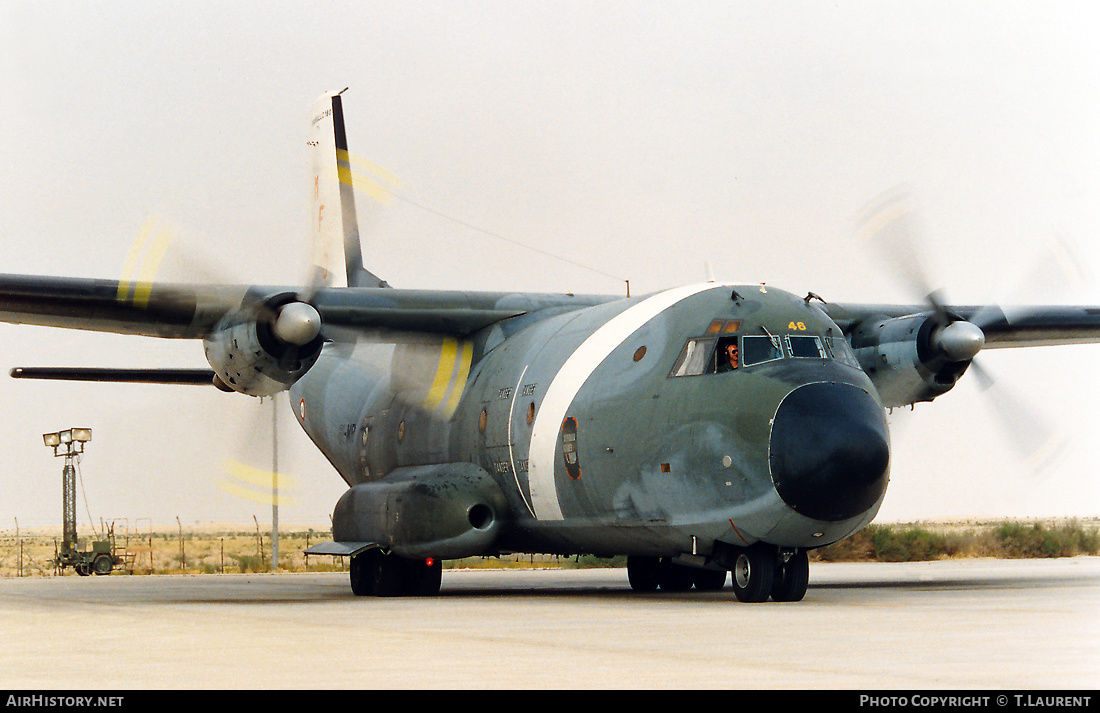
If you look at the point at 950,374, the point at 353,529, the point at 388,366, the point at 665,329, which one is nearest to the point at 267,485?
the point at 353,529

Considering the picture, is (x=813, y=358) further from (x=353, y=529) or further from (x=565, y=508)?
(x=353, y=529)

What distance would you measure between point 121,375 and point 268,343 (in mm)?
7260

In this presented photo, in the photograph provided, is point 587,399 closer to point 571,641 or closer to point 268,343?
point 268,343

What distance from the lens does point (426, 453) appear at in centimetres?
2033

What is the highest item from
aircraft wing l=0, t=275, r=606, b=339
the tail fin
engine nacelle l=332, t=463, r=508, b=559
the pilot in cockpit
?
the tail fin

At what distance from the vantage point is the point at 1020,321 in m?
21.7

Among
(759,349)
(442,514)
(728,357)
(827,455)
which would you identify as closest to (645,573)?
(442,514)

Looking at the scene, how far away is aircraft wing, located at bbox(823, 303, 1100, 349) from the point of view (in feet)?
67.3

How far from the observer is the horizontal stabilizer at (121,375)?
74.1 ft

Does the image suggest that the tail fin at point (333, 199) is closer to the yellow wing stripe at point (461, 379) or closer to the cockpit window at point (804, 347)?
the yellow wing stripe at point (461, 379)

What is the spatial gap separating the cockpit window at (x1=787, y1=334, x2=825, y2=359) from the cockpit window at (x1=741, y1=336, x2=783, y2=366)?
15 centimetres

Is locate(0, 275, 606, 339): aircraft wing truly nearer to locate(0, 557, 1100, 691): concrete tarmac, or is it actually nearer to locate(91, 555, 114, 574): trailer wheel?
locate(0, 557, 1100, 691): concrete tarmac

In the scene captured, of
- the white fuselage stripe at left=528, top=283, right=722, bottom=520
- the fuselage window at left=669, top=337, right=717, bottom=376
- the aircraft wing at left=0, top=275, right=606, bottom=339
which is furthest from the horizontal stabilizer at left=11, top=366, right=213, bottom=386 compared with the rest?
the fuselage window at left=669, top=337, right=717, bottom=376

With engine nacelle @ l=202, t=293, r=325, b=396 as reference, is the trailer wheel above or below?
below
